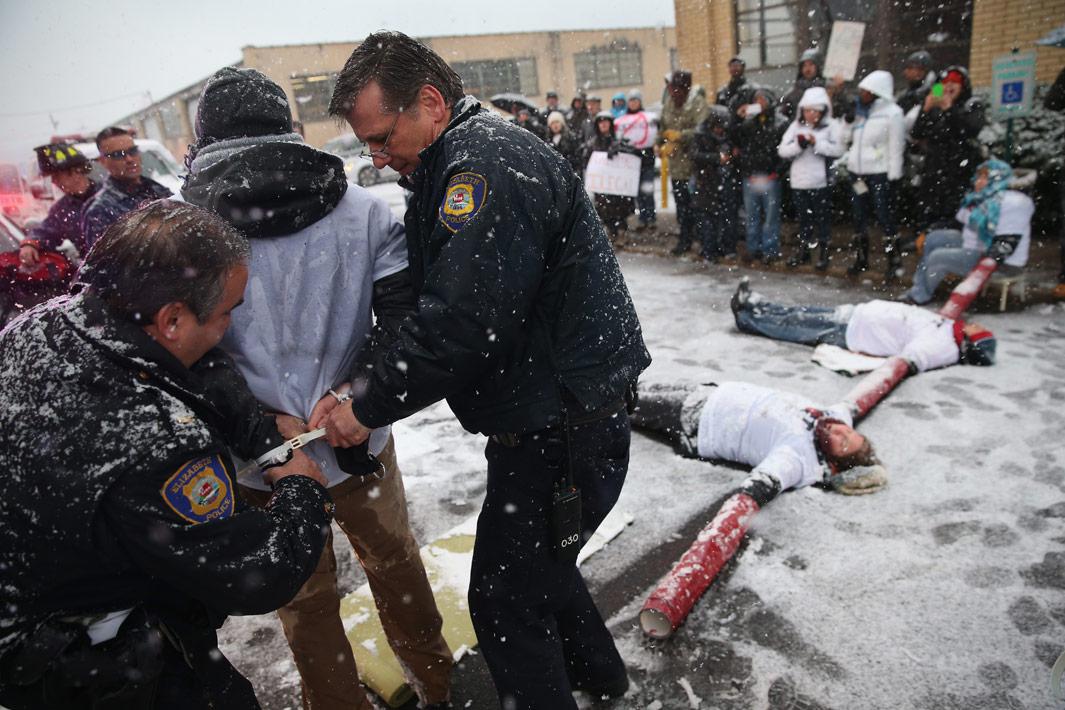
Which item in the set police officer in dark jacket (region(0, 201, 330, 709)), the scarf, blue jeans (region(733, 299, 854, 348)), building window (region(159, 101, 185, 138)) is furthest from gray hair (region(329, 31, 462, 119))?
building window (region(159, 101, 185, 138))

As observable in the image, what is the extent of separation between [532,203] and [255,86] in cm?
82

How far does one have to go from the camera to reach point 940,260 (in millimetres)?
5652

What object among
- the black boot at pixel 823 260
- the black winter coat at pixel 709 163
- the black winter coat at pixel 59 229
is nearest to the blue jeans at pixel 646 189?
the black winter coat at pixel 709 163

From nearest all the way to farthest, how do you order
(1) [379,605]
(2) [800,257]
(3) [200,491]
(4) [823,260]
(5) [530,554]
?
1. (3) [200,491]
2. (5) [530,554]
3. (1) [379,605]
4. (4) [823,260]
5. (2) [800,257]

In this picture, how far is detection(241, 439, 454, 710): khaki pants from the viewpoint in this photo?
1867mm

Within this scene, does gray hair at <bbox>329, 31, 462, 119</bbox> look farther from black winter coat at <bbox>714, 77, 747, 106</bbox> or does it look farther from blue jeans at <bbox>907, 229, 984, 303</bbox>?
black winter coat at <bbox>714, 77, 747, 106</bbox>

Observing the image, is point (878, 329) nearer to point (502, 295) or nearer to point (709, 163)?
point (709, 163)

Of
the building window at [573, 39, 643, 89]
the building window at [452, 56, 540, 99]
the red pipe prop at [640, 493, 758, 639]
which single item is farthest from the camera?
the building window at [573, 39, 643, 89]

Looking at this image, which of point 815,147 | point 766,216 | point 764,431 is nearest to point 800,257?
point 766,216

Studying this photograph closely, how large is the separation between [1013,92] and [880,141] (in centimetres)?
117

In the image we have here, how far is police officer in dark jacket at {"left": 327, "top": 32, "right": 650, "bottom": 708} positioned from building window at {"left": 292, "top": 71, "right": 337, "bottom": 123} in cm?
2943

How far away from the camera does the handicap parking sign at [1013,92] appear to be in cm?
604

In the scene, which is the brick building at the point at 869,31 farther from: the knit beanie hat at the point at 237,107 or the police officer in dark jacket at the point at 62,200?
the police officer in dark jacket at the point at 62,200

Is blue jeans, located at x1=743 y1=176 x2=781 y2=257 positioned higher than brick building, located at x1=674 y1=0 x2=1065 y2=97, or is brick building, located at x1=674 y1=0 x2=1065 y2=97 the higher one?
brick building, located at x1=674 y1=0 x2=1065 y2=97
